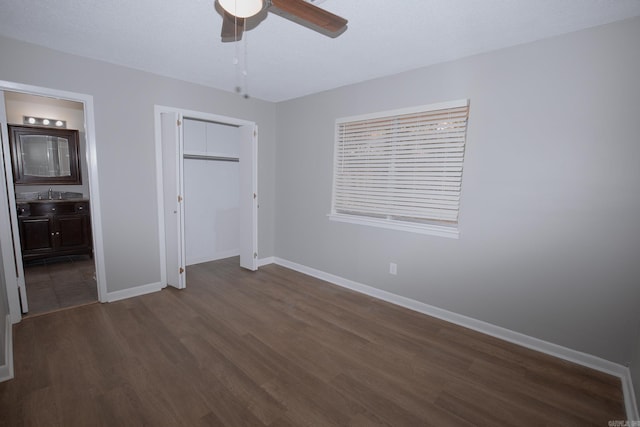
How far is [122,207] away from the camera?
306cm

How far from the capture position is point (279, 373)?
201cm

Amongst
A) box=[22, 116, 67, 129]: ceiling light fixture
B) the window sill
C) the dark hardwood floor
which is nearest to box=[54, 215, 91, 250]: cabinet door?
the dark hardwood floor

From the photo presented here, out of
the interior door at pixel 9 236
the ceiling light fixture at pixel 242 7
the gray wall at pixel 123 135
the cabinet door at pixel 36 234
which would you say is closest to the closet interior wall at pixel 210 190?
the gray wall at pixel 123 135

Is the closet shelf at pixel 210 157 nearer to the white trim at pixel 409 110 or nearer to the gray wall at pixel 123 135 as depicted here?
the gray wall at pixel 123 135

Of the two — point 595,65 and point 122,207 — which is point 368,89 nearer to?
point 595,65

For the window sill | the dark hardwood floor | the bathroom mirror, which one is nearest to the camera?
the window sill

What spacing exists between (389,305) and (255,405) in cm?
187

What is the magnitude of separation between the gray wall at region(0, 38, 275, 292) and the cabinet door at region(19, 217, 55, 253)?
2.06m

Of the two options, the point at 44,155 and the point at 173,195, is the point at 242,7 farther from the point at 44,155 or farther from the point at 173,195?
the point at 44,155

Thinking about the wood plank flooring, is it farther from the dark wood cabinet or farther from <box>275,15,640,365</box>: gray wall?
the dark wood cabinet

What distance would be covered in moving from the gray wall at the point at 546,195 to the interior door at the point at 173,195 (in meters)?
2.43

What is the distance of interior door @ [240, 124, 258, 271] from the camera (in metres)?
4.03

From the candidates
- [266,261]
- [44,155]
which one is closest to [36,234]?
[44,155]

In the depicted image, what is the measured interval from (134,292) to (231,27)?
3034 millimetres
